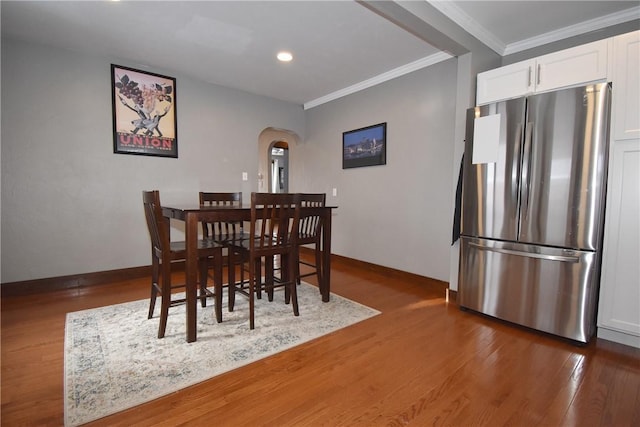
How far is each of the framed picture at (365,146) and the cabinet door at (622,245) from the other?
2.21 m

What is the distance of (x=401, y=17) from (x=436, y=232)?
2.10m

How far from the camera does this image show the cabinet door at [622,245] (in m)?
2.02

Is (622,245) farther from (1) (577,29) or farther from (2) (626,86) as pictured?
(1) (577,29)

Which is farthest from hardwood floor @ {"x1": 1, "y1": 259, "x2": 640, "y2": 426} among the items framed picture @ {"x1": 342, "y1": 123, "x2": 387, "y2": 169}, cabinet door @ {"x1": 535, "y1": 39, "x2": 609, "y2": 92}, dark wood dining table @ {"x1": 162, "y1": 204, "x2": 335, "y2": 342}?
framed picture @ {"x1": 342, "y1": 123, "x2": 387, "y2": 169}

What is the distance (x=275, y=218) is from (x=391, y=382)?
1359 mm

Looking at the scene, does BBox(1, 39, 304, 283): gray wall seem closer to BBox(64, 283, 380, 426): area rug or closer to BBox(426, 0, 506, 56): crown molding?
BBox(64, 283, 380, 426): area rug

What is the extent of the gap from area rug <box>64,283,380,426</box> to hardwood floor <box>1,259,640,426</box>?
0.23 feet

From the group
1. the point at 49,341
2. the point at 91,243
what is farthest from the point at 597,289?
the point at 91,243

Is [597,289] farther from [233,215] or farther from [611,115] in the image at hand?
[233,215]

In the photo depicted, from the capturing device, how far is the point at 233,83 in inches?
162

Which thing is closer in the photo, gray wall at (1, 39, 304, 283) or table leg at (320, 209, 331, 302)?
table leg at (320, 209, 331, 302)

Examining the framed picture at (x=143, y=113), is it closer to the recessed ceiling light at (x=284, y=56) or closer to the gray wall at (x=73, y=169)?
the gray wall at (x=73, y=169)

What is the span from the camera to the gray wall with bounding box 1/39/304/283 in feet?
9.78

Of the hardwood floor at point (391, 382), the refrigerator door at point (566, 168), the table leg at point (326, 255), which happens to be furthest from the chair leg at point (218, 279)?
the refrigerator door at point (566, 168)
